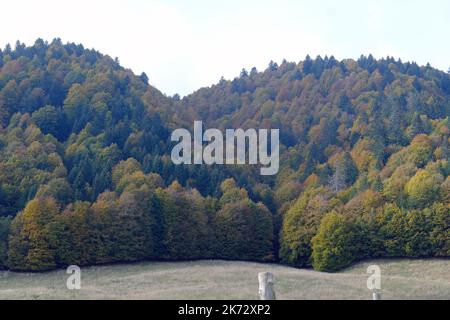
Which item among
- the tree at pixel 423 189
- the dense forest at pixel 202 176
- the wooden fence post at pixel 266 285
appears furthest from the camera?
the tree at pixel 423 189

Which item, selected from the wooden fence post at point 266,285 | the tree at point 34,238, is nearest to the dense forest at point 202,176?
the tree at point 34,238

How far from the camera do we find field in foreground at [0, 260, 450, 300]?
3653 cm

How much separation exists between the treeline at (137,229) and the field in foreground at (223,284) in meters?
2.62

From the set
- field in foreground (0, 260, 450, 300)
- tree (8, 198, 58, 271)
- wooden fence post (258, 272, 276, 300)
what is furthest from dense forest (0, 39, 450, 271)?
wooden fence post (258, 272, 276, 300)

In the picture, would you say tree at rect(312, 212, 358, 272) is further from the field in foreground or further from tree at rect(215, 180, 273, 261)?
tree at rect(215, 180, 273, 261)

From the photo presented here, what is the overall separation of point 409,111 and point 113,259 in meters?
71.5

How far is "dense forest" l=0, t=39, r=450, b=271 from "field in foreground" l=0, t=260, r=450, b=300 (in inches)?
177

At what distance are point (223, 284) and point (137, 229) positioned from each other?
32566mm

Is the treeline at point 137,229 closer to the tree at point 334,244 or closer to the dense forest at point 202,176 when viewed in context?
the dense forest at point 202,176

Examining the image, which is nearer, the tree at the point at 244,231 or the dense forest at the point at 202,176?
the dense forest at the point at 202,176

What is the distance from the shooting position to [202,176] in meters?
94.6

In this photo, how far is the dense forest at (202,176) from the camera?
71.9 metres

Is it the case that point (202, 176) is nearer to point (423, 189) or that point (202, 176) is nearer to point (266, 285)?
point (423, 189)

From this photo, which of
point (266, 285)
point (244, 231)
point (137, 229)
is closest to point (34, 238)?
point (137, 229)
